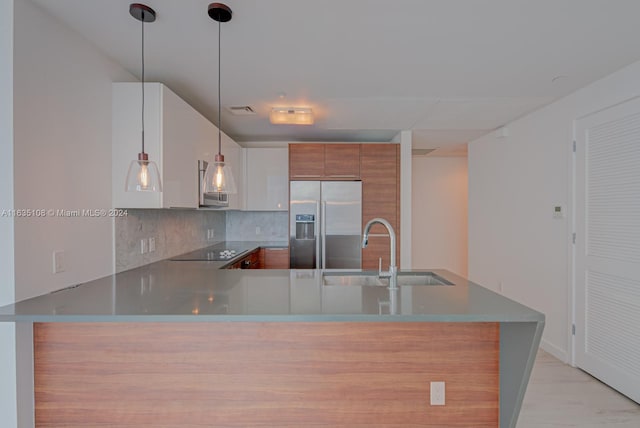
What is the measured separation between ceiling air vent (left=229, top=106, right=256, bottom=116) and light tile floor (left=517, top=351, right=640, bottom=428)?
10.8 ft

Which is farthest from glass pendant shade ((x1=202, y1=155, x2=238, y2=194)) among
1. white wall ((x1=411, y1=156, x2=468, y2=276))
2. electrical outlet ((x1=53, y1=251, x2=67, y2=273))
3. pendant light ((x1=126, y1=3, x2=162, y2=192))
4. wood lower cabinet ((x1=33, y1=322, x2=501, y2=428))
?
white wall ((x1=411, y1=156, x2=468, y2=276))

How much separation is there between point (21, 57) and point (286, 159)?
9.53 feet

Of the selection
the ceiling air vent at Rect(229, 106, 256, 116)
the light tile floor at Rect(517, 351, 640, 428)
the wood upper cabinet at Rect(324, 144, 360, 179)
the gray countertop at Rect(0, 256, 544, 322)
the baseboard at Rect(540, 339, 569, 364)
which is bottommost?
the light tile floor at Rect(517, 351, 640, 428)

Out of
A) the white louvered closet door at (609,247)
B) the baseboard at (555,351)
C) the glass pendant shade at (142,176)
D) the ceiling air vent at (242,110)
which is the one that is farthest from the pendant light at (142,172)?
the baseboard at (555,351)

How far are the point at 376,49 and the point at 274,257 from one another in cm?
279

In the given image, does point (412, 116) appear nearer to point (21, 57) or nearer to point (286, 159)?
point (286, 159)

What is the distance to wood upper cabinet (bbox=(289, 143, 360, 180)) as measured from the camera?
4.02 m

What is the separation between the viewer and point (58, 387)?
1.51 metres

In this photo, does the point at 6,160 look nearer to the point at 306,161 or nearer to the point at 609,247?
the point at 306,161

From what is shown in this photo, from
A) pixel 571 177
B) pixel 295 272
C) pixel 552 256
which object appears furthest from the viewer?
pixel 552 256

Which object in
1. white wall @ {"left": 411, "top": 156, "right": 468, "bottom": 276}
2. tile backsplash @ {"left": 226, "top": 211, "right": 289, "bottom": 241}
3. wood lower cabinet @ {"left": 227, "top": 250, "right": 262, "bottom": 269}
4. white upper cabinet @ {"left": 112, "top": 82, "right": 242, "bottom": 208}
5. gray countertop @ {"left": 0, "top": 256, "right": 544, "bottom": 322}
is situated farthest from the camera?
white wall @ {"left": 411, "top": 156, "right": 468, "bottom": 276}

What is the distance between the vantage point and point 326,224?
3955mm

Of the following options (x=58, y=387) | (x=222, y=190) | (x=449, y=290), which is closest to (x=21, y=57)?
(x=222, y=190)

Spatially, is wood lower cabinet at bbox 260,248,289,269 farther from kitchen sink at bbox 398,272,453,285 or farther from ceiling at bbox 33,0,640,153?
kitchen sink at bbox 398,272,453,285
